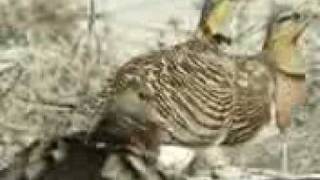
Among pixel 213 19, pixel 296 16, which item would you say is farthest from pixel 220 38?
pixel 296 16

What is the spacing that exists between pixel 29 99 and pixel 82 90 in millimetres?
83

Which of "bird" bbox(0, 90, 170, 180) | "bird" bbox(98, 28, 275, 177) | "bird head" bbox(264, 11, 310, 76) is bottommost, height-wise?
"bird" bbox(0, 90, 170, 180)

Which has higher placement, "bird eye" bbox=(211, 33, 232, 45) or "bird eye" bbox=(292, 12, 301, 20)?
"bird eye" bbox=(292, 12, 301, 20)

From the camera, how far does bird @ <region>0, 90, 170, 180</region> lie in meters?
1.12

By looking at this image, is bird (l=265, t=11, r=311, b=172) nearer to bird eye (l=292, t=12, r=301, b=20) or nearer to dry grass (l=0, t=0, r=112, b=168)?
bird eye (l=292, t=12, r=301, b=20)

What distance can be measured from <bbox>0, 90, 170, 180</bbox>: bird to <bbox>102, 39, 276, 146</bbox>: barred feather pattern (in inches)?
1.0

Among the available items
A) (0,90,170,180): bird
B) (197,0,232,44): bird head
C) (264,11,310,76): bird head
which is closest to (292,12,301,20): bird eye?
(264,11,310,76): bird head

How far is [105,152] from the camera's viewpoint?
114 cm

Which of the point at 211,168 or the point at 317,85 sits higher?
the point at 317,85

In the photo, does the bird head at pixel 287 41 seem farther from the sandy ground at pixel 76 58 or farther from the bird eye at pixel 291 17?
the sandy ground at pixel 76 58

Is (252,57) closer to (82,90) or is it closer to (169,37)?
(169,37)

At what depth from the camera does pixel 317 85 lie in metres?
1.20

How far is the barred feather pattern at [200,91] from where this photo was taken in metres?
1.14

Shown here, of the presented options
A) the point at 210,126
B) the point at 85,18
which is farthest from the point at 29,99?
the point at 210,126
